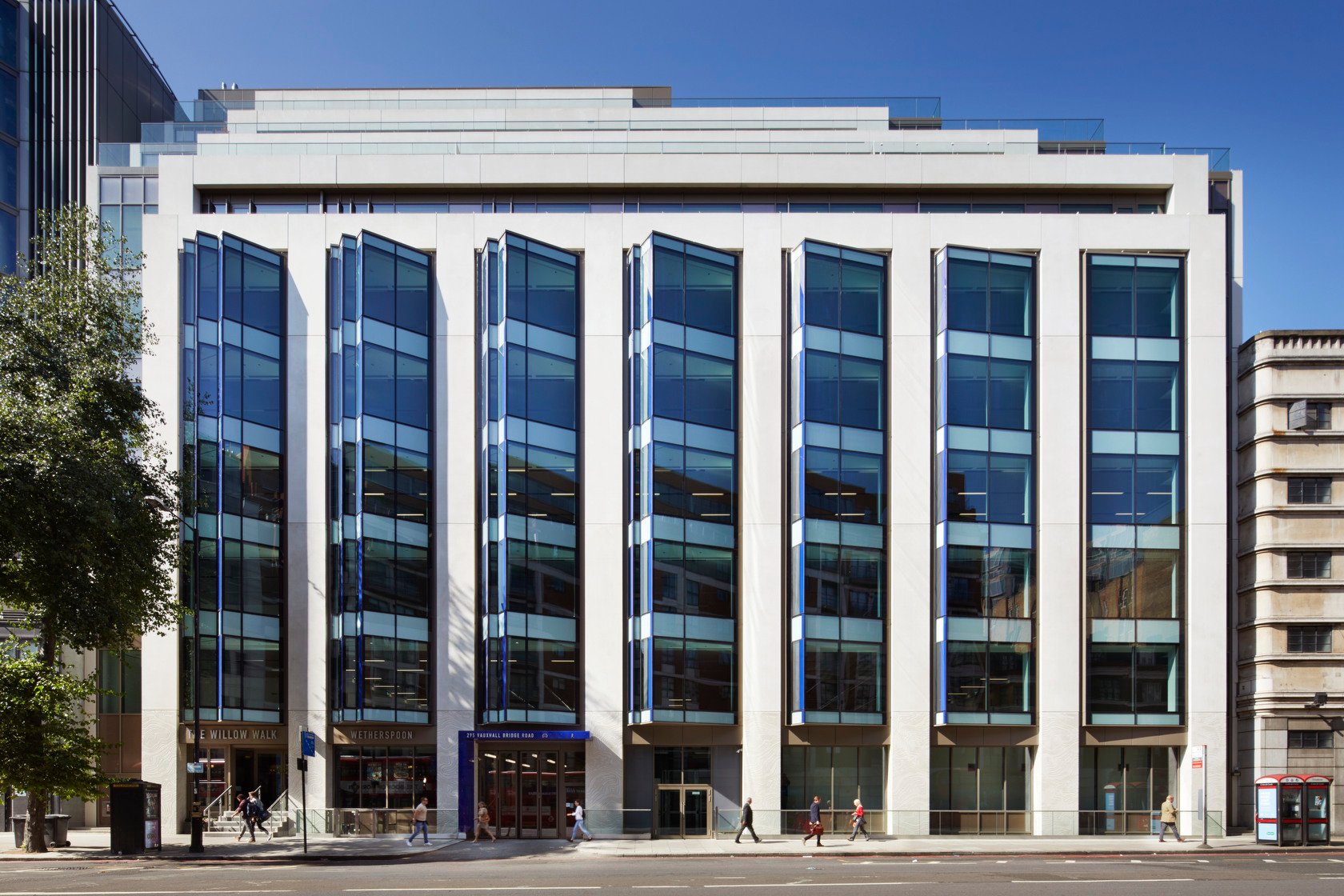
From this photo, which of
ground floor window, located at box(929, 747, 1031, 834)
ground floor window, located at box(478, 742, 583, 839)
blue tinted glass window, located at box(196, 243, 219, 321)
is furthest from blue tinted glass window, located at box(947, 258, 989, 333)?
blue tinted glass window, located at box(196, 243, 219, 321)

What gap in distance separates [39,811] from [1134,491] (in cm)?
3429

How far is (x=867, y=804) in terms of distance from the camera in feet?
131

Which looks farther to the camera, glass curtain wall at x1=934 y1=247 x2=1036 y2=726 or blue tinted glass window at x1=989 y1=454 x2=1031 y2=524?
blue tinted glass window at x1=989 y1=454 x2=1031 y2=524

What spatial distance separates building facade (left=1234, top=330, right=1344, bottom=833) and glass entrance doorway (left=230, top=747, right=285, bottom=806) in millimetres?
31903

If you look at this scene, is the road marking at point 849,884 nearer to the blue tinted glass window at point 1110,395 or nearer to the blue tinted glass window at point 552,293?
the blue tinted glass window at point 1110,395

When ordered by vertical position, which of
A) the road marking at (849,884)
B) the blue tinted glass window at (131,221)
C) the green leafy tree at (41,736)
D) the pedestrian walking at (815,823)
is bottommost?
the pedestrian walking at (815,823)

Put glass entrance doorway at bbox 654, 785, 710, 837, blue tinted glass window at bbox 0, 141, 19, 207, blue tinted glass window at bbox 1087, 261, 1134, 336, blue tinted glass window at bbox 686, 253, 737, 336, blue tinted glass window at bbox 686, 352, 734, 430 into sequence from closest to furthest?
1. glass entrance doorway at bbox 654, 785, 710, 837
2. blue tinted glass window at bbox 686, 352, 734, 430
3. blue tinted glass window at bbox 686, 253, 737, 336
4. blue tinted glass window at bbox 1087, 261, 1134, 336
5. blue tinted glass window at bbox 0, 141, 19, 207

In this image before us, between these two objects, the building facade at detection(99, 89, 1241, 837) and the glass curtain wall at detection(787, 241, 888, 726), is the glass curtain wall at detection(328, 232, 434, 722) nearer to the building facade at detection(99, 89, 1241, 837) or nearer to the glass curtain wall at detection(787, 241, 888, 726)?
the building facade at detection(99, 89, 1241, 837)

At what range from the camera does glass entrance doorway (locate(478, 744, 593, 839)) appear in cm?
3944

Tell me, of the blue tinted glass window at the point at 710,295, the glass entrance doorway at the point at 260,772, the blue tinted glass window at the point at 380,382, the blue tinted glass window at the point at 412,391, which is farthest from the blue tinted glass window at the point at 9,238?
the blue tinted glass window at the point at 710,295

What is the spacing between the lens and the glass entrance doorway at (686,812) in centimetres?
3872

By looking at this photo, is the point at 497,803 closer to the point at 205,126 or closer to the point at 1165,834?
the point at 1165,834

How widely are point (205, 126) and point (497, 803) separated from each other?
27538mm

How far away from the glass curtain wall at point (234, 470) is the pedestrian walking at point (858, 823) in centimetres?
1883
